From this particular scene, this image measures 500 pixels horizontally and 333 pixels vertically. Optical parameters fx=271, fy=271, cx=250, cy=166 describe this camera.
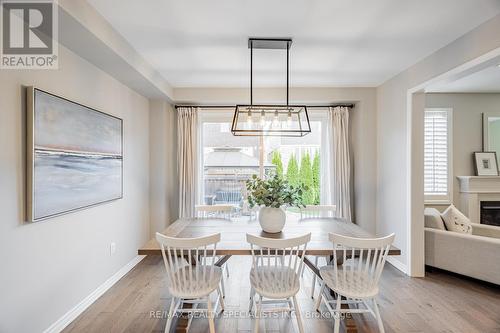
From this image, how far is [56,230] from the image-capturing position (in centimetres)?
227

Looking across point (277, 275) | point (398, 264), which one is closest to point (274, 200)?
point (277, 275)

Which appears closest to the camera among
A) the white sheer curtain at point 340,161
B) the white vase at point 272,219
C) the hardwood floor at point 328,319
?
the hardwood floor at point 328,319

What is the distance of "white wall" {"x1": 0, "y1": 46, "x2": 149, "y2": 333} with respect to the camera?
6.00 ft

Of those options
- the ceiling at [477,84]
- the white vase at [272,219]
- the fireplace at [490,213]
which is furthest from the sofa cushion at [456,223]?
the white vase at [272,219]

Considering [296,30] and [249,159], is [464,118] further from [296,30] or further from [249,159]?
[296,30]

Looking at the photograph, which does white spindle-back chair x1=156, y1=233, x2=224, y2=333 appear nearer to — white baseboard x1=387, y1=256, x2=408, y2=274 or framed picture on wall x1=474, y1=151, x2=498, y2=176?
white baseboard x1=387, y1=256, x2=408, y2=274

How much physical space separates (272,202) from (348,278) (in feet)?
2.96

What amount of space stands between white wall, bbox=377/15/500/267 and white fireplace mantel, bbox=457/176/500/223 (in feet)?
5.21

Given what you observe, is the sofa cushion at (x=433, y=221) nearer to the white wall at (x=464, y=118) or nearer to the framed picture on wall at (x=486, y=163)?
the white wall at (x=464, y=118)

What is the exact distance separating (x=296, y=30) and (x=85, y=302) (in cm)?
329

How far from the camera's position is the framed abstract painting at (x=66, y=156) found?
1.98 metres

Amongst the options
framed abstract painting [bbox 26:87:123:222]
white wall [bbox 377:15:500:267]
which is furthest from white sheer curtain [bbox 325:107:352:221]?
framed abstract painting [bbox 26:87:123:222]

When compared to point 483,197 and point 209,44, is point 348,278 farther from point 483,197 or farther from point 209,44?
point 483,197

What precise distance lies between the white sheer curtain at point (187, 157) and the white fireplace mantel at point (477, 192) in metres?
4.49
